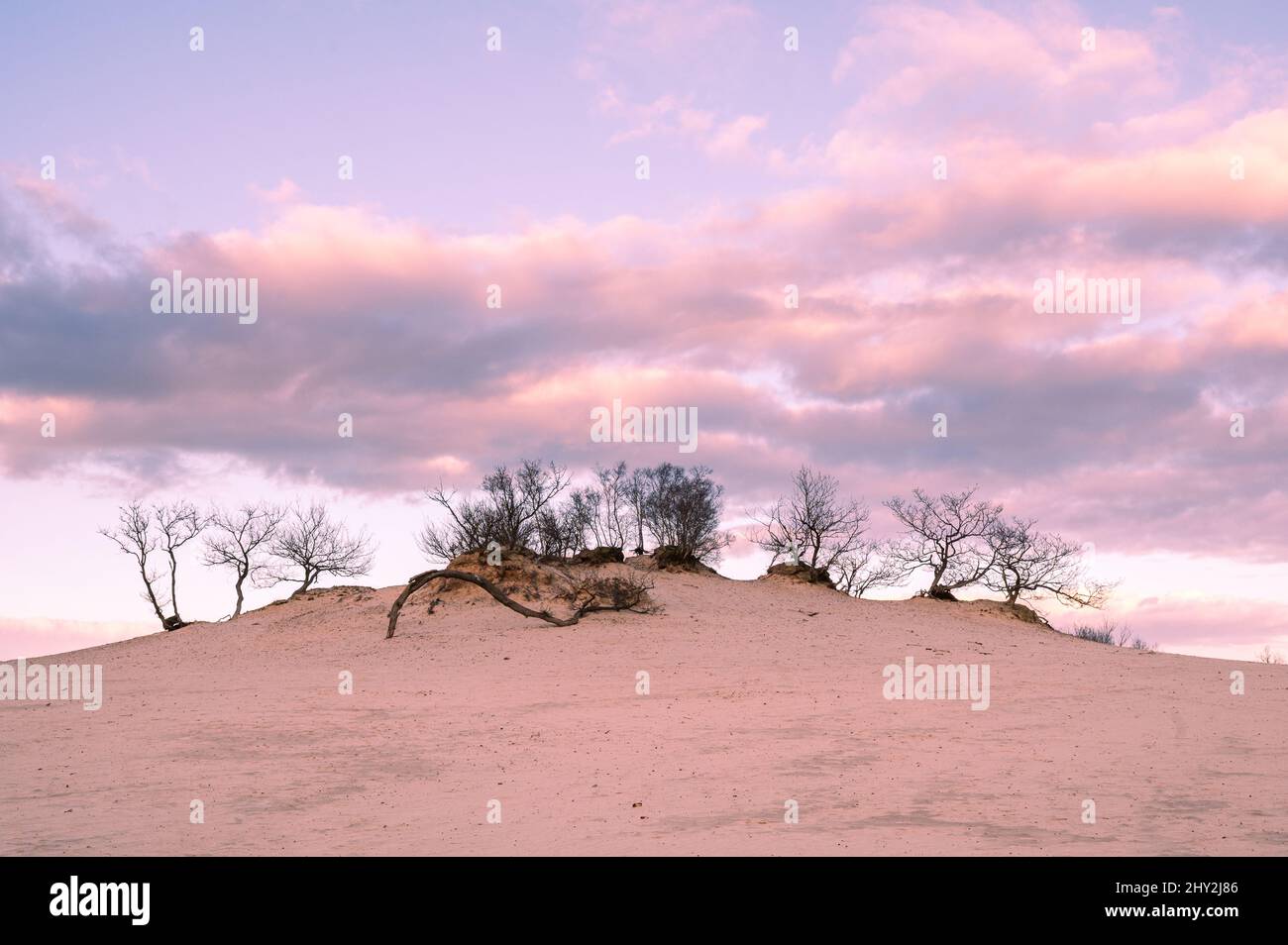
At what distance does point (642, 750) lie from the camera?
15477 millimetres

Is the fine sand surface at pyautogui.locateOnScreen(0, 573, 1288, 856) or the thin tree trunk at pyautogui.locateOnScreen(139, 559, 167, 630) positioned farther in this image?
the thin tree trunk at pyautogui.locateOnScreen(139, 559, 167, 630)

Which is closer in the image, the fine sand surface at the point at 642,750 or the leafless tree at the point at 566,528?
the fine sand surface at the point at 642,750

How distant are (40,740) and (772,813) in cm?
1199

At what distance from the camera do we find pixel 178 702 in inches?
805

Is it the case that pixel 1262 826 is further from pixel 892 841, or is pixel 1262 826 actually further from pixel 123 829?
pixel 123 829

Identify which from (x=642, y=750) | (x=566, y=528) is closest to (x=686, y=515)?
(x=566, y=528)

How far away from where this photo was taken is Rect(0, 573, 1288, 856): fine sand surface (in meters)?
10.9

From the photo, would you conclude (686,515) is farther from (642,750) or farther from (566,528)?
(642,750)

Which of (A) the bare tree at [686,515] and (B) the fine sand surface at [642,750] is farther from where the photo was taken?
(A) the bare tree at [686,515]

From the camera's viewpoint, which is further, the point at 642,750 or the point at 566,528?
the point at 566,528

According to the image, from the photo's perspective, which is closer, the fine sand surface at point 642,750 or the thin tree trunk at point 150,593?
the fine sand surface at point 642,750

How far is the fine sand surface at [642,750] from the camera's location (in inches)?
427

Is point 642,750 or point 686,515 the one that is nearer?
point 642,750
